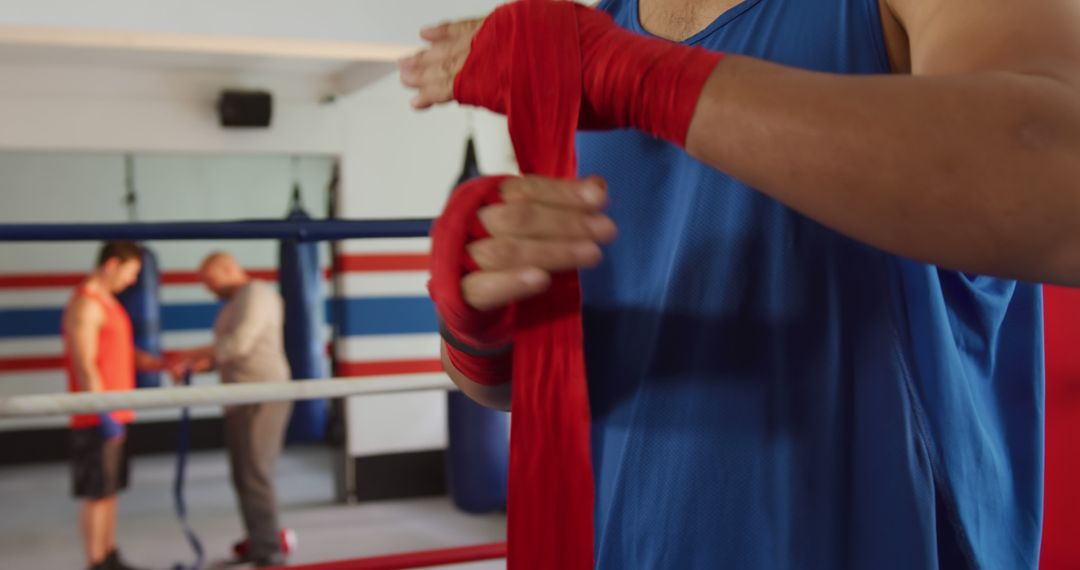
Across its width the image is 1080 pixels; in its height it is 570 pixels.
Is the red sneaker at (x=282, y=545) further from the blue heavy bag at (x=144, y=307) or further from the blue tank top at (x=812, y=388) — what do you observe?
the blue tank top at (x=812, y=388)

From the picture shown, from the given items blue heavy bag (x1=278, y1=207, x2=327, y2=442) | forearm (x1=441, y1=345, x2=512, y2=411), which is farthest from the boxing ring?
blue heavy bag (x1=278, y1=207, x2=327, y2=442)

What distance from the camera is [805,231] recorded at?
2.17ft

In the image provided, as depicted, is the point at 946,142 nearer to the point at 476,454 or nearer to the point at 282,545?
the point at 282,545

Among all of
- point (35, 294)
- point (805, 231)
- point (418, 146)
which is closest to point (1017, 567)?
point (805, 231)

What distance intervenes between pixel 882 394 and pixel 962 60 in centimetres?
24

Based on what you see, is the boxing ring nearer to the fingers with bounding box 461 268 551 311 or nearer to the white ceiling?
the fingers with bounding box 461 268 551 311

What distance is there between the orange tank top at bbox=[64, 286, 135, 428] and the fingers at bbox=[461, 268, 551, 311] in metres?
4.06

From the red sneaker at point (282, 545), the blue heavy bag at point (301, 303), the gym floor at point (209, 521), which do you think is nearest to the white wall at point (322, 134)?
the blue heavy bag at point (301, 303)

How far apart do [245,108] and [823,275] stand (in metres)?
5.61

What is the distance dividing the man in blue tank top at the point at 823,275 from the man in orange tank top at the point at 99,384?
154 inches

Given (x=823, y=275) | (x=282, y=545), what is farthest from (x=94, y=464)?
(x=823, y=275)

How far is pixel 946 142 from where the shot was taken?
18.7 inches

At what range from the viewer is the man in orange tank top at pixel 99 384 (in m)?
4.14

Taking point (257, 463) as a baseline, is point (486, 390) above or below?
above
